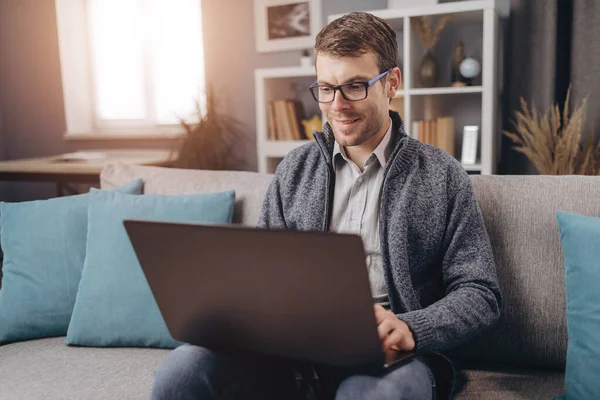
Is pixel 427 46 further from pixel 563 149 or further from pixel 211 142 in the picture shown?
pixel 211 142

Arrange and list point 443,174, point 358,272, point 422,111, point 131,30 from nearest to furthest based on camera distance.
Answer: point 358,272 < point 443,174 < point 422,111 < point 131,30

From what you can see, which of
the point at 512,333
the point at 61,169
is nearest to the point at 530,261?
the point at 512,333

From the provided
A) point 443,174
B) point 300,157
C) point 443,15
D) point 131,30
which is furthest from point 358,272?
point 131,30

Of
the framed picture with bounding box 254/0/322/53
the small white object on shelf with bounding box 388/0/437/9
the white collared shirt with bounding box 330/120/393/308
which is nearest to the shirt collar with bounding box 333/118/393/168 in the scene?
the white collared shirt with bounding box 330/120/393/308

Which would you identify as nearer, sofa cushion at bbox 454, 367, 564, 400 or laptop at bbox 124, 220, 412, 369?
laptop at bbox 124, 220, 412, 369

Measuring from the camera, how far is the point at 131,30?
4602 mm

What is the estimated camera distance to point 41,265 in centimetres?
158

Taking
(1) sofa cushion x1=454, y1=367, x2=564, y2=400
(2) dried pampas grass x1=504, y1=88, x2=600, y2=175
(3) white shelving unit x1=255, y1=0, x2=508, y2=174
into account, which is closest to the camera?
(1) sofa cushion x1=454, y1=367, x2=564, y2=400

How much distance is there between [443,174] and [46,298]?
43.0 inches

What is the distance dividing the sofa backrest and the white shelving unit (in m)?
1.48

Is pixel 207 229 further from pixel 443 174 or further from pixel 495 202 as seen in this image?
pixel 495 202

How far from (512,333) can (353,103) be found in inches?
25.0

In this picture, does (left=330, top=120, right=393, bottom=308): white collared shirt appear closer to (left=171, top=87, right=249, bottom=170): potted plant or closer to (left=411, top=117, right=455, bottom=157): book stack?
(left=411, top=117, right=455, bottom=157): book stack

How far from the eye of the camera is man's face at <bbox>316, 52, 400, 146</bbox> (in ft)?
4.00
